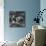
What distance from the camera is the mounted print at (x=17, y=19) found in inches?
227

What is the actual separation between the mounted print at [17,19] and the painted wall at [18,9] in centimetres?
14

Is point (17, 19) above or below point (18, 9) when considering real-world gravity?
below

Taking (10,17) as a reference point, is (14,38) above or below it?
below

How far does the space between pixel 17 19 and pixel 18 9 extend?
0.42 meters

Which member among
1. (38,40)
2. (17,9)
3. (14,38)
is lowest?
(14,38)

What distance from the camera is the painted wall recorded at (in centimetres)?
573

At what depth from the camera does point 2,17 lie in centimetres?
577

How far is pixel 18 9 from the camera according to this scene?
18.9 ft

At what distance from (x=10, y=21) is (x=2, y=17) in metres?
0.37

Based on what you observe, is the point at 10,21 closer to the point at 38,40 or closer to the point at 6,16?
the point at 6,16

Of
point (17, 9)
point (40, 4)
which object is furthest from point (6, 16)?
point (40, 4)

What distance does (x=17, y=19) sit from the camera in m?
5.81

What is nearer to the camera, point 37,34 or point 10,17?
point 37,34

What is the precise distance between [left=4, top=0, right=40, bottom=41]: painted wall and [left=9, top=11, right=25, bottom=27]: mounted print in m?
0.14
